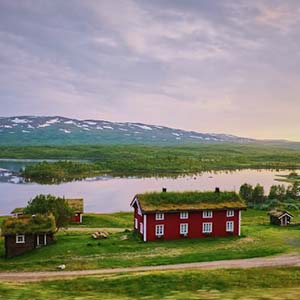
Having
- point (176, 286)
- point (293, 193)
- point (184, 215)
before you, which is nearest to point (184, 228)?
point (184, 215)

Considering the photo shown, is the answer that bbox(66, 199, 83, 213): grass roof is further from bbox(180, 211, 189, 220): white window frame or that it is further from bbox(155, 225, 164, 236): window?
bbox(180, 211, 189, 220): white window frame

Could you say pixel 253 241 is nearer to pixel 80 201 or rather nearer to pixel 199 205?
pixel 199 205

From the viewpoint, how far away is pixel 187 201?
4412cm

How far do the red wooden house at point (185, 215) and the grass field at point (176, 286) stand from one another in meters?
14.6

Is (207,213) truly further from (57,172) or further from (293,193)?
(57,172)

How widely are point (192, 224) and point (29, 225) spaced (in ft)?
50.6

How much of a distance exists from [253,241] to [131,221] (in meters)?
23.3

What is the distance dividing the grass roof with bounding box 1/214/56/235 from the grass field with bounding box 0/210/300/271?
5.70 ft

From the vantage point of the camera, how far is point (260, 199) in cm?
8150

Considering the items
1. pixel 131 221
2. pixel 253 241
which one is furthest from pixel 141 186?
pixel 253 241

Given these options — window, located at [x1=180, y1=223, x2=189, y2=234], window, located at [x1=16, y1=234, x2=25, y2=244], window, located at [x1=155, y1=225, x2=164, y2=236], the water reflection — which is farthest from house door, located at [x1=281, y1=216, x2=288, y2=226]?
the water reflection

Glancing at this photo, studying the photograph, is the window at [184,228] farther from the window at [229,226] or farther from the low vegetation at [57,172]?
the low vegetation at [57,172]

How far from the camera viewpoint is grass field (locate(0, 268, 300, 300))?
21219 mm

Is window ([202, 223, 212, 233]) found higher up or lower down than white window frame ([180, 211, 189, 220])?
lower down
